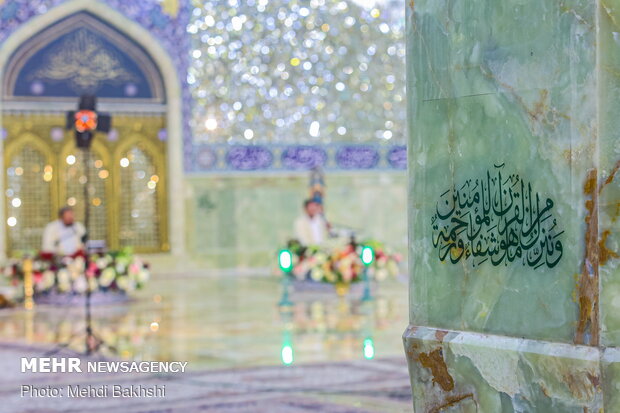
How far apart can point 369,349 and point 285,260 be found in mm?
3439

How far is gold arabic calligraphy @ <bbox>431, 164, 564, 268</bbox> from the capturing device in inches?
119

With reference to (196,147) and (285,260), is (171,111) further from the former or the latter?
(285,260)

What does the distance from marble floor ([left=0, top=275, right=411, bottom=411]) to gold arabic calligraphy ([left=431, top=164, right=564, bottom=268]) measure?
1.95 m

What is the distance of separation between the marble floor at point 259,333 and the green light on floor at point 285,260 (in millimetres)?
359

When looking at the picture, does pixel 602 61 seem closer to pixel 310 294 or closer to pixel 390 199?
pixel 310 294

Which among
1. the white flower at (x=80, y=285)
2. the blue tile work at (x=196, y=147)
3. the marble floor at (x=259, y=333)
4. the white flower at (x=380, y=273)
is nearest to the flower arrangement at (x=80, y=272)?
the white flower at (x=80, y=285)

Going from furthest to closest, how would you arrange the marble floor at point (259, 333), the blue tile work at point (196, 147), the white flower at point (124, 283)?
the blue tile work at point (196, 147)
the white flower at point (124, 283)
the marble floor at point (259, 333)

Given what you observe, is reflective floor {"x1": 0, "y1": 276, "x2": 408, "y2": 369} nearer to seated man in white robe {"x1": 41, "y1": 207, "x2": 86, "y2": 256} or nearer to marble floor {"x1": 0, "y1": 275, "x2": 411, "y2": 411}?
marble floor {"x1": 0, "y1": 275, "x2": 411, "y2": 411}

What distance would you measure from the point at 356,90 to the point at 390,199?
1.63 meters

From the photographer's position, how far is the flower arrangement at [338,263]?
10742 millimetres

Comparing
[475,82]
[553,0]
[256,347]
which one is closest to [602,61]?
[553,0]

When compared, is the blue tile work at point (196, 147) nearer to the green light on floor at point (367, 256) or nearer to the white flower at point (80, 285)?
the white flower at point (80, 285)

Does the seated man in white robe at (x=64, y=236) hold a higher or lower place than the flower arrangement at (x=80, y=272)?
higher

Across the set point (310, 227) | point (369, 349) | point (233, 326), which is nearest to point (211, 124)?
point (310, 227)
